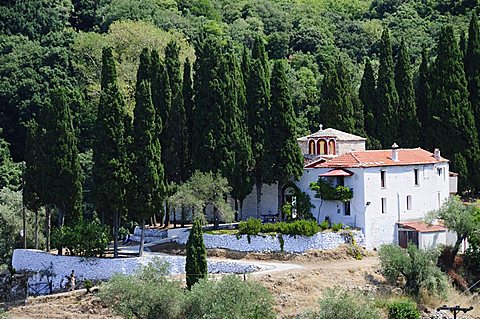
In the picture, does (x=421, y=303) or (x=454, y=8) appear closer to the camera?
(x=421, y=303)

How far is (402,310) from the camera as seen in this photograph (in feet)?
157

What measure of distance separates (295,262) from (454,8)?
47.2 m

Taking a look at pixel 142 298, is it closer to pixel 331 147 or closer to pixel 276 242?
pixel 276 242

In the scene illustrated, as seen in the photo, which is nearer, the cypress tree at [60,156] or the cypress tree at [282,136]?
the cypress tree at [60,156]

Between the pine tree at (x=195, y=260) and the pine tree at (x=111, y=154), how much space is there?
15.7 feet

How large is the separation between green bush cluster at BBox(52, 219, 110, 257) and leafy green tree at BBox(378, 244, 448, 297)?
13598 millimetres

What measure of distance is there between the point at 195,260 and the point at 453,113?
22.1 m

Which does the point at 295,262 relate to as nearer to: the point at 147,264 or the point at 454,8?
the point at 147,264

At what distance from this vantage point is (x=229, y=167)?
2211 inches

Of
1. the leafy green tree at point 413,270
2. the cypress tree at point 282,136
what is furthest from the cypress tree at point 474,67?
the leafy green tree at point 413,270

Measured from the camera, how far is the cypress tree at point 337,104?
63.8 metres

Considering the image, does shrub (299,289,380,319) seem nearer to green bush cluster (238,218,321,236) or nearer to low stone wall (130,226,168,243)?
green bush cluster (238,218,321,236)

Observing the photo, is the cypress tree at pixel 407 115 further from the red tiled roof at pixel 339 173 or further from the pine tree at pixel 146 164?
the pine tree at pixel 146 164

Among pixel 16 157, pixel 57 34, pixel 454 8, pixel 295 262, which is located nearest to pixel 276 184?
pixel 295 262
